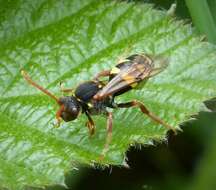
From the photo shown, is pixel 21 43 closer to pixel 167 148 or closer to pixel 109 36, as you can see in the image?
pixel 109 36

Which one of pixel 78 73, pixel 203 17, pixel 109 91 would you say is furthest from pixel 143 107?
pixel 203 17

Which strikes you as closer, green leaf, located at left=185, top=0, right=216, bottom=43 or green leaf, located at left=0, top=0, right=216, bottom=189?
green leaf, located at left=0, top=0, right=216, bottom=189

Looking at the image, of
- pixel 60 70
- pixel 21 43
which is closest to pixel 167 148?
pixel 60 70

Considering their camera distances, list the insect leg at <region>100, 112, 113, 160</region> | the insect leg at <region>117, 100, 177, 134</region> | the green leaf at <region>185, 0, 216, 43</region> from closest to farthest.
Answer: the insect leg at <region>100, 112, 113, 160</region> → the insect leg at <region>117, 100, 177, 134</region> → the green leaf at <region>185, 0, 216, 43</region>

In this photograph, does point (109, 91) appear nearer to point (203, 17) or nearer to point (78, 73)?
point (78, 73)

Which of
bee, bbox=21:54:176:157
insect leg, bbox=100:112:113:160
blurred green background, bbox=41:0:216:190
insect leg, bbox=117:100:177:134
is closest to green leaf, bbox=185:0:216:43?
blurred green background, bbox=41:0:216:190

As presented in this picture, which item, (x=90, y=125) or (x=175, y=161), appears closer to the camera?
(x=90, y=125)

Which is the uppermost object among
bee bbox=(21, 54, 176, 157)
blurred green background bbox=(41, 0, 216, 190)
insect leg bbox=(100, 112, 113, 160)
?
bee bbox=(21, 54, 176, 157)

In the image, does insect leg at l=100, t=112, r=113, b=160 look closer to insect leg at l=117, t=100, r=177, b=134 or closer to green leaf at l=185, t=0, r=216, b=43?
insect leg at l=117, t=100, r=177, b=134

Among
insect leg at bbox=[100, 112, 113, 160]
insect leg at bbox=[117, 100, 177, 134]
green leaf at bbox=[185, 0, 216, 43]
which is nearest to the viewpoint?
insect leg at bbox=[100, 112, 113, 160]
